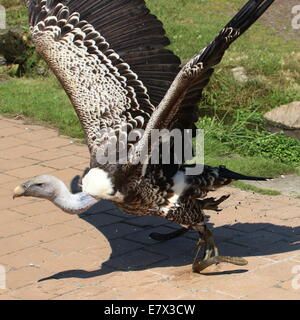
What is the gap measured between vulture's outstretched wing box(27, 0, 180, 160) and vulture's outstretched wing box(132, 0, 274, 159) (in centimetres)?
57

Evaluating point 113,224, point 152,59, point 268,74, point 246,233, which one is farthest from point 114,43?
point 268,74

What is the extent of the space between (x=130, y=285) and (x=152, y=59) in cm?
181

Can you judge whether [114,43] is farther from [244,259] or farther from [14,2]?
[14,2]

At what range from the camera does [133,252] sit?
5.30 meters

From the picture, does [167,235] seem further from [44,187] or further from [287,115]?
[287,115]

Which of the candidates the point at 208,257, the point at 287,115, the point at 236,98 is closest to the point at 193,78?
Result: the point at 208,257

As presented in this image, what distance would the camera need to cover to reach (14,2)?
13.4 meters

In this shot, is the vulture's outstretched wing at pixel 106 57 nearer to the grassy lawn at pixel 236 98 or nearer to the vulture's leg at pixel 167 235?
the vulture's leg at pixel 167 235

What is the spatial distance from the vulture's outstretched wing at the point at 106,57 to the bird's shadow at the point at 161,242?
0.84m

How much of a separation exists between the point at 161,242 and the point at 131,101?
3.55 ft

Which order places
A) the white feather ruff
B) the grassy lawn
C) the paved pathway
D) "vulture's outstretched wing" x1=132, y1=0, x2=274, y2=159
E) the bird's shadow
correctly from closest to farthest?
"vulture's outstretched wing" x1=132, y1=0, x2=274, y2=159 < the paved pathway < the white feather ruff < the bird's shadow < the grassy lawn

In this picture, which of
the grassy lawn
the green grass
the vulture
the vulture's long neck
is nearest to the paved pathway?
the vulture

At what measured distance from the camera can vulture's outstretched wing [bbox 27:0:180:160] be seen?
5.43 metres

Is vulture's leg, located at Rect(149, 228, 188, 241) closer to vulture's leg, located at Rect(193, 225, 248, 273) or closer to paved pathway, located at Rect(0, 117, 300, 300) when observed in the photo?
paved pathway, located at Rect(0, 117, 300, 300)
